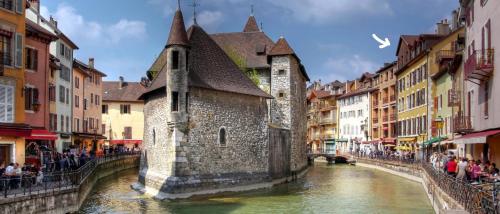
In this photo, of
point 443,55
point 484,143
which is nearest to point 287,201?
point 484,143

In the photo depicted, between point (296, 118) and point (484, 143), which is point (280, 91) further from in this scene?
point (484, 143)

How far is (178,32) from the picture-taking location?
97.2ft

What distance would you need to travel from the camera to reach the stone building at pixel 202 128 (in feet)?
96.0

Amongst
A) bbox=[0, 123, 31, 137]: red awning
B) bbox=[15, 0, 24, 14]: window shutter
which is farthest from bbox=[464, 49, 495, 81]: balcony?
bbox=[15, 0, 24, 14]: window shutter

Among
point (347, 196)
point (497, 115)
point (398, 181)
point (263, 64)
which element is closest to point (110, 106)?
point (263, 64)

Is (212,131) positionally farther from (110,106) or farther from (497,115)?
(110,106)

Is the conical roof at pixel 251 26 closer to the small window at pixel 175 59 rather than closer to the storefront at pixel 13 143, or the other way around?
the small window at pixel 175 59

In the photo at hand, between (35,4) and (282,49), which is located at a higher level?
(35,4)

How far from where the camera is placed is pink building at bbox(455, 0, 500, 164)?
2134 cm

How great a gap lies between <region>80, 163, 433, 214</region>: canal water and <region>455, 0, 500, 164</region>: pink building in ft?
13.3

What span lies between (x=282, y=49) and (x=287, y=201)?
673 inches

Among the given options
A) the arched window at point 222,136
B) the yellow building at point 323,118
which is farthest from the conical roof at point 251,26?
the yellow building at point 323,118

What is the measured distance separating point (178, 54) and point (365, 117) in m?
56.0

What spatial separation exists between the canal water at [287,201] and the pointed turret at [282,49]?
10803 millimetres
